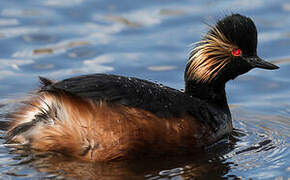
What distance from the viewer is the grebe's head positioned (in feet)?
28.1

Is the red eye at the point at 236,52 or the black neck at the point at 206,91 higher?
the red eye at the point at 236,52

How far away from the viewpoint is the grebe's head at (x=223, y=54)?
8.56 meters

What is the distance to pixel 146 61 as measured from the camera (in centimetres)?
1110

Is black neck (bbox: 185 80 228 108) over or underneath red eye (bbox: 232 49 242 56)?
underneath

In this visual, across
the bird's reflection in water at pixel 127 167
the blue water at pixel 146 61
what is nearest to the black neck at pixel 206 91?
the blue water at pixel 146 61

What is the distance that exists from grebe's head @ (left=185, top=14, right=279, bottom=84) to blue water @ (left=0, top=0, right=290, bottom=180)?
1.49 feet

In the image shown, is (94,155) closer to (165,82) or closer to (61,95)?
(61,95)

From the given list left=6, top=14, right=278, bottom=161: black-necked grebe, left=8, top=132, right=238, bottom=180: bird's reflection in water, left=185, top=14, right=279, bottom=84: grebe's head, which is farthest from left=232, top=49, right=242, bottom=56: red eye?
left=8, top=132, right=238, bottom=180: bird's reflection in water

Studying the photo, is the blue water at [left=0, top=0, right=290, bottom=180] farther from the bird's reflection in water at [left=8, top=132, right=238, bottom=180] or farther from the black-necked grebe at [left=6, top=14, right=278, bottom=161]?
the black-necked grebe at [left=6, top=14, right=278, bottom=161]

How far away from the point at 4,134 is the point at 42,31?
377 centimetres

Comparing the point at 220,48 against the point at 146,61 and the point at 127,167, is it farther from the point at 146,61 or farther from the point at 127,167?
the point at 146,61

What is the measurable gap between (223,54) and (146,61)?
102 inches

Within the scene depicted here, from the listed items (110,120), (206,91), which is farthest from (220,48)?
(110,120)

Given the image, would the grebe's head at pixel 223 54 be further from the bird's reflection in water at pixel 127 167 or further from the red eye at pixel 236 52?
the bird's reflection in water at pixel 127 167
